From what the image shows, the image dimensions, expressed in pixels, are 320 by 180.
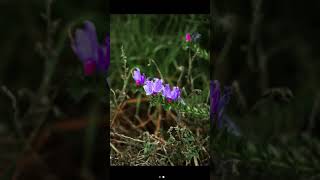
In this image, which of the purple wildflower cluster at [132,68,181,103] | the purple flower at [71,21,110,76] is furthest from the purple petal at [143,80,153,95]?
the purple flower at [71,21,110,76]

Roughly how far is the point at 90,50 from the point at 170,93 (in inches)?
10.1

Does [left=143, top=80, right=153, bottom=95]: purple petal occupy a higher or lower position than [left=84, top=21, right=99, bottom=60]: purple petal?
lower

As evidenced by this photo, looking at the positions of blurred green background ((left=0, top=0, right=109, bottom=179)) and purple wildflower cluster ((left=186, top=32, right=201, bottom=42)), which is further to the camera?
blurred green background ((left=0, top=0, right=109, bottom=179))

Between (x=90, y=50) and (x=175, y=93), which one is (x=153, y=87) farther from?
(x=90, y=50)

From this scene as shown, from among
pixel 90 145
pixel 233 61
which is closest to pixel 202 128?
pixel 90 145

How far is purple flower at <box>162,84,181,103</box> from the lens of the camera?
87cm

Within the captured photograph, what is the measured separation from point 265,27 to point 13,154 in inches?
23.5

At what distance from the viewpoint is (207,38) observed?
89 centimetres

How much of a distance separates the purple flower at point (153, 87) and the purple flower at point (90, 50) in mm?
179

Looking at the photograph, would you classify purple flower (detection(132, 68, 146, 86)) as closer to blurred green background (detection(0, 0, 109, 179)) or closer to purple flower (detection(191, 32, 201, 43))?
purple flower (detection(191, 32, 201, 43))

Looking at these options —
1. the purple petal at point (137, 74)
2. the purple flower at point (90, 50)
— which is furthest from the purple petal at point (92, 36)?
the purple petal at point (137, 74)

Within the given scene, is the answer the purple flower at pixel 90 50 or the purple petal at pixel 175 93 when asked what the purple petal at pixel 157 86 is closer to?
the purple petal at pixel 175 93

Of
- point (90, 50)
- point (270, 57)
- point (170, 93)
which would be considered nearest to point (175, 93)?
point (170, 93)

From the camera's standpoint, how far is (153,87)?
2.86ft
